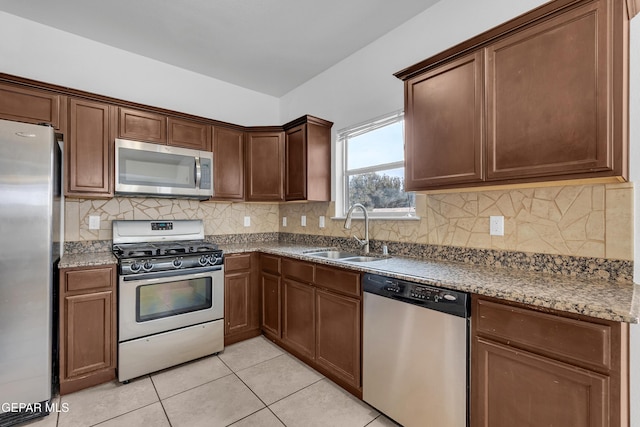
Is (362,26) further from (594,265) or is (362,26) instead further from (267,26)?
(594,265)

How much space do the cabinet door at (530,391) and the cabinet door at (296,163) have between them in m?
2.16

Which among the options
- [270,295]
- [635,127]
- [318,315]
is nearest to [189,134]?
[270,295]

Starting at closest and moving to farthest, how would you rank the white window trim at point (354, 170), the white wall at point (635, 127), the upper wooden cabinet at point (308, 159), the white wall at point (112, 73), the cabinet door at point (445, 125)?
1. the white wall at point (635, 127)
2. the cabinet door at point (445, 125)
3. the white wall at point (112, 73)
4. the white window trim at point (354, 170)
5. the upper wooden cabinet at point (308, 159)

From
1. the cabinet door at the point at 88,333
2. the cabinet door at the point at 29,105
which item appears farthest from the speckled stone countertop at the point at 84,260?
the cabinet door at the point at 29,105

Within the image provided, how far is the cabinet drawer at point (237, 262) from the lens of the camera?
9.61 feet

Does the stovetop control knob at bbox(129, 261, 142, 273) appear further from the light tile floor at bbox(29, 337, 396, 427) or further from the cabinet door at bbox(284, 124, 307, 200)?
the cabinet door at bbox(284, 124, 307, 200)

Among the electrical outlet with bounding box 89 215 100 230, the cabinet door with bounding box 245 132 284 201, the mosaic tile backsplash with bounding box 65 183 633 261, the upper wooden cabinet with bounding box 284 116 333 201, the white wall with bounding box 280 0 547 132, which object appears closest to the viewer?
the mosaic tile backsplash with bounding box 65 183 633 261

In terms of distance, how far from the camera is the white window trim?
262 cm

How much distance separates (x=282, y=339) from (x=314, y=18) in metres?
2.93

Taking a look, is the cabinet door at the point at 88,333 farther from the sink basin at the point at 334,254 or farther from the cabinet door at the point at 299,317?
the sink basin at the point at 334,254

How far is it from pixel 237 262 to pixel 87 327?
49.6 inches

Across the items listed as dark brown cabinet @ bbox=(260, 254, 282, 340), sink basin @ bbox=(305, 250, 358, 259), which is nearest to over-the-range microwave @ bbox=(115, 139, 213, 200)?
dark brown cabinet @ bbox=(260, 254, 282, 340)

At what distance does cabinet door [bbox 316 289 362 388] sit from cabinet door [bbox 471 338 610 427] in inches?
32.0

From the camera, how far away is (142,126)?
2721 mm
